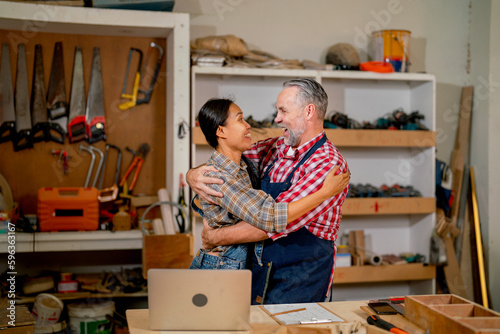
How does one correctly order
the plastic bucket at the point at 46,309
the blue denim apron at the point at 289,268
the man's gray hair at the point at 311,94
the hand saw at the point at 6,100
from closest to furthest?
the blue denim apron at the point at 289,268, the man's gray hair at the point at 311,94, the plastic bucket at the point at 46,309, the hand saw at the point at 6,100

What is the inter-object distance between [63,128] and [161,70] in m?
0.95

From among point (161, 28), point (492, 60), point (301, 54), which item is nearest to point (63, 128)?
point (161, 28)

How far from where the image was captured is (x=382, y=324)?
175cm

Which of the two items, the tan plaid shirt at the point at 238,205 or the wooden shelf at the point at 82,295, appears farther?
the wooden shelf at the point at 82,295

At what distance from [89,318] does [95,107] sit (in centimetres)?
169

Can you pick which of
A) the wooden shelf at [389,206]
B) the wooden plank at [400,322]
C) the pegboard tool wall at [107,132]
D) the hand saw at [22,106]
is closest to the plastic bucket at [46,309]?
the pegboard tool wall at [107,132]

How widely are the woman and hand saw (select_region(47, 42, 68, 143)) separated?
230 centimetres

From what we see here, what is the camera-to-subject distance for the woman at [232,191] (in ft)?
6.75

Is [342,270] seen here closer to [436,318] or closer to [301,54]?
[301,54]

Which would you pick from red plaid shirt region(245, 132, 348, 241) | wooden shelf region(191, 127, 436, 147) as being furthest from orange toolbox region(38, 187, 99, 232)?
red plaid shirt region(245, 132, 348, 241)

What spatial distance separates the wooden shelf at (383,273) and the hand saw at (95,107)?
226 cm

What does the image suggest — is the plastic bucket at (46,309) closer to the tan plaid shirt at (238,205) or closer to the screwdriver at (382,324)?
the tan plaid shirt at (238,205)

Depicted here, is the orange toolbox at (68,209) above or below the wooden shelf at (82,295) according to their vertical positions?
above

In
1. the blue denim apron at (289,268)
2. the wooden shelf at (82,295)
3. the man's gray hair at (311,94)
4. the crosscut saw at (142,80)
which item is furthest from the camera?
the crosscut saw at (142,80)
